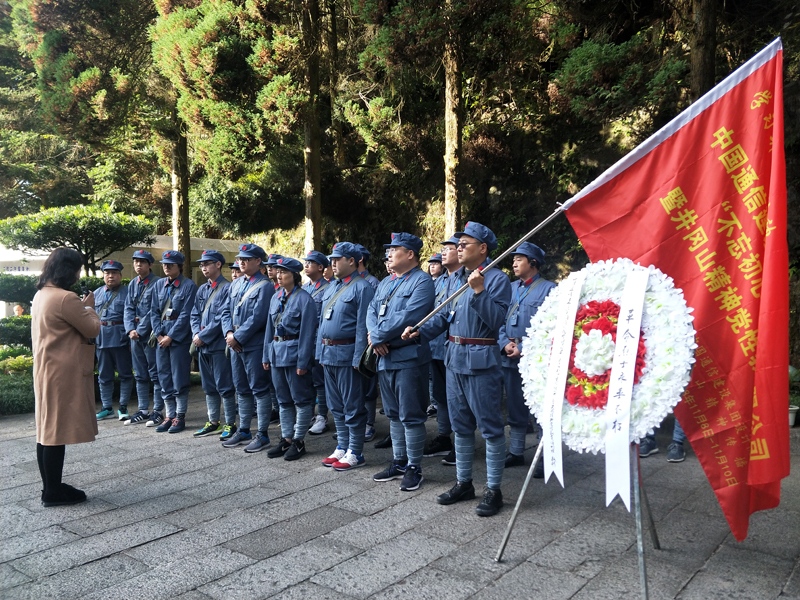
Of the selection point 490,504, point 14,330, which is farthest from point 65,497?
point 14,330

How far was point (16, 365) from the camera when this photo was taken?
9.81 metres

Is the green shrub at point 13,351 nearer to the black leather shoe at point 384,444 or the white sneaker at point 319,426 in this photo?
the white sneaker at point 319,426

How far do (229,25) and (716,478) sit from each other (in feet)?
32.6

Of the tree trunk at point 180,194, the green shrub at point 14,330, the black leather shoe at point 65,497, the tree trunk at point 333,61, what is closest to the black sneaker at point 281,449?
the black leather shoe at point 65,497

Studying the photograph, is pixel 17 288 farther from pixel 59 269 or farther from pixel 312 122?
pixel 59 269

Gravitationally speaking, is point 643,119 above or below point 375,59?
below

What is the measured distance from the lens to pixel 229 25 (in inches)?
400

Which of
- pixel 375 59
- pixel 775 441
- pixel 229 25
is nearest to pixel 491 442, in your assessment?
pixel 775 441

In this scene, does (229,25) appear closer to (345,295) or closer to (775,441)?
(345,295)

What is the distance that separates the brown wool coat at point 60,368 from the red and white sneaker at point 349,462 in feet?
6.69

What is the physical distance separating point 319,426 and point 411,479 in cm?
241

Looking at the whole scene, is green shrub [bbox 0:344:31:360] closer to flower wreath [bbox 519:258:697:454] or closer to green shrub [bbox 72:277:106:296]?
green shrub [bbox 72:277:106:296]

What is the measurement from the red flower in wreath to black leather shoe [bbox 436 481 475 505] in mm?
1564

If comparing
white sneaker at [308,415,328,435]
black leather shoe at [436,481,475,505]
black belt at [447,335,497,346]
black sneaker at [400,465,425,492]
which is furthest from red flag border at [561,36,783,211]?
white sneaker at [308,415,328,435]
